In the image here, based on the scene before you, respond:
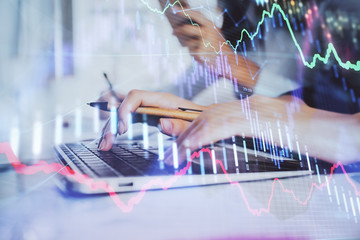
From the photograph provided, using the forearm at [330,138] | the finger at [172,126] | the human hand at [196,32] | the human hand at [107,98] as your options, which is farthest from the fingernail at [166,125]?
the forearm at [330,138]

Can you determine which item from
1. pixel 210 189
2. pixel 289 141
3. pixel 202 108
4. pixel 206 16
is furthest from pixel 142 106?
pixel 289 141

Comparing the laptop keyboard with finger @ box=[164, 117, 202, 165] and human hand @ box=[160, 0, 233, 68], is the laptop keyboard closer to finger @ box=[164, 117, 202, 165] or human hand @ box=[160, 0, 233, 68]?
finger @ box=[164, 117, 202, 165]

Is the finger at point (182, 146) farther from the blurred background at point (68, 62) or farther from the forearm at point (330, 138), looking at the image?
the forearm at point (330, 138)

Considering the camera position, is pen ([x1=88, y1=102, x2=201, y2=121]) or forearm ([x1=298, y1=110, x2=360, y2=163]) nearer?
pen ([x1=88, y1=102, x2=201, y2=121])

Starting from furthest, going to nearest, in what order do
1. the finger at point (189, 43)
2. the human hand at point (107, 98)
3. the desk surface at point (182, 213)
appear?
1. the finger at point (189, 43)
2. the human hand at point (107, 98)
3. the desk surface at point (182, 213)

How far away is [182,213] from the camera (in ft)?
1.86

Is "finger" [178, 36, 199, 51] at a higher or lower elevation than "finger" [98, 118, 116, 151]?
higher

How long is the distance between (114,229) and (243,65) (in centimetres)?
64

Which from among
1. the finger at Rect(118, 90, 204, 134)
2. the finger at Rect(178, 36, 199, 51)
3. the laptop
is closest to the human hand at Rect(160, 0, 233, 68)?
the finger at Rect(178, 36, 199, 51)

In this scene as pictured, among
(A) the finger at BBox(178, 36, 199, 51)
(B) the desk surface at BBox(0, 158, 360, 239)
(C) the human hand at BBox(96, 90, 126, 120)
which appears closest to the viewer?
(B) the desk surface at BBox(0, 158, 360, 239)

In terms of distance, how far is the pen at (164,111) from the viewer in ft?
2.02

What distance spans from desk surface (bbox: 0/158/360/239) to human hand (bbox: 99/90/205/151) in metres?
0.15
